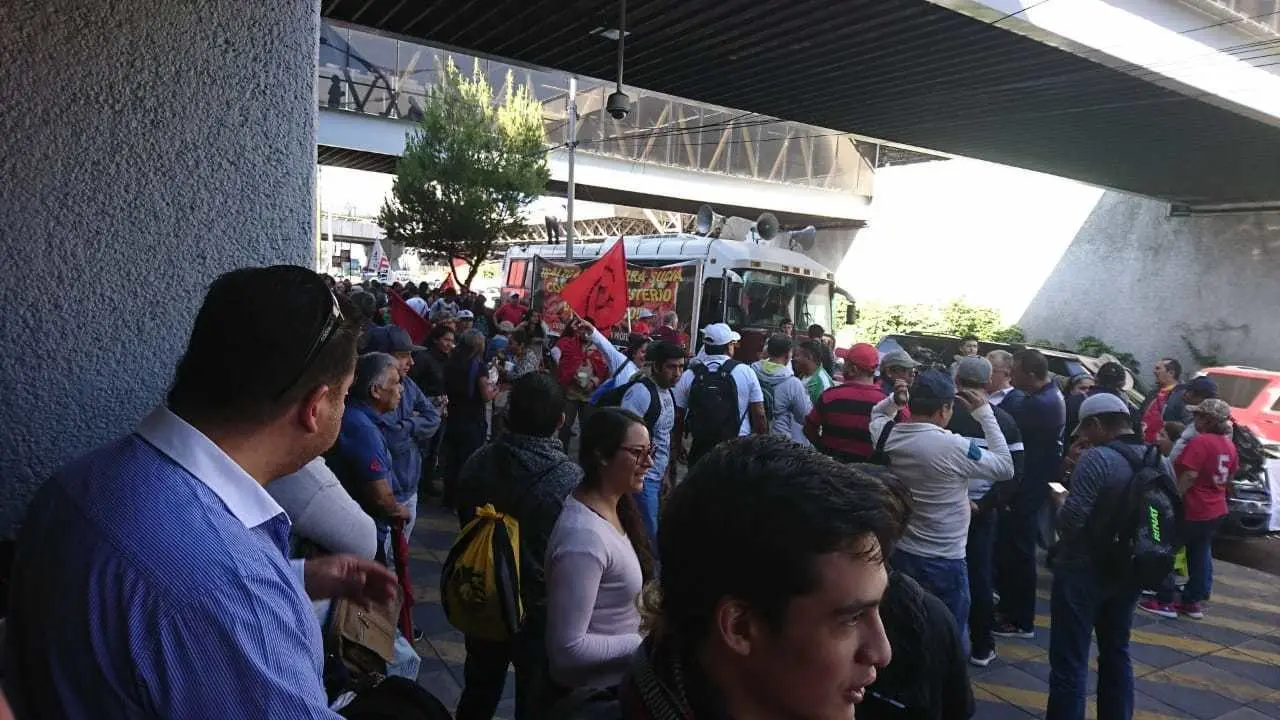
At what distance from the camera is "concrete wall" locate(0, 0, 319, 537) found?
2.63 m

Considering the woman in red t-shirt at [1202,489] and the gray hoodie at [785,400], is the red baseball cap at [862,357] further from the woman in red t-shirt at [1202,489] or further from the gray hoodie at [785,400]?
the woman in red t-shirt at [1202,489]

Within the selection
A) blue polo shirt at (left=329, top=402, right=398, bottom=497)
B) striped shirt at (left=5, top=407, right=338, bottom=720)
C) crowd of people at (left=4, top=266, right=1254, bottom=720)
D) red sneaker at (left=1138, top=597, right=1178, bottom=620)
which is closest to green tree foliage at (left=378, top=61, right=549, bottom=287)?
crowd of people at (left=4, top=266, right=1254, bottom=720)

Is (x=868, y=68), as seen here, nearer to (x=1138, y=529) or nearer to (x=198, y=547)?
(x=1138, y=529)

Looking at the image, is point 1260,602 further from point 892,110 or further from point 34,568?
point 34,568

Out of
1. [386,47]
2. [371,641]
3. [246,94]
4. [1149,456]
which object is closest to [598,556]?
[371,641]

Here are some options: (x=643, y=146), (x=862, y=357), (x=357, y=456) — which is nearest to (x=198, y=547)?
(x=357, y=456)

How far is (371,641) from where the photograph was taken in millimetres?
1900

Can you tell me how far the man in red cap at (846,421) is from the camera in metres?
4.82

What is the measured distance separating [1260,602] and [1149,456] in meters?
4.17

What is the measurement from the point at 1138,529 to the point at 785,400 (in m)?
3.06

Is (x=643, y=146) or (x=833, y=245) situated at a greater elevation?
(x=643, y=146)

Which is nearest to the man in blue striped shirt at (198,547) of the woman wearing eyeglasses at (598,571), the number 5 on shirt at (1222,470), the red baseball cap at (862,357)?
the woman wearing eyeglasses at (598,571)

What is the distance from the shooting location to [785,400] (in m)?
6.36

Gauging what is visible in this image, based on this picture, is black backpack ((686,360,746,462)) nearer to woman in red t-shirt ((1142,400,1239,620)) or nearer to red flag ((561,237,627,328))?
red flag ((561,237,627,328))
